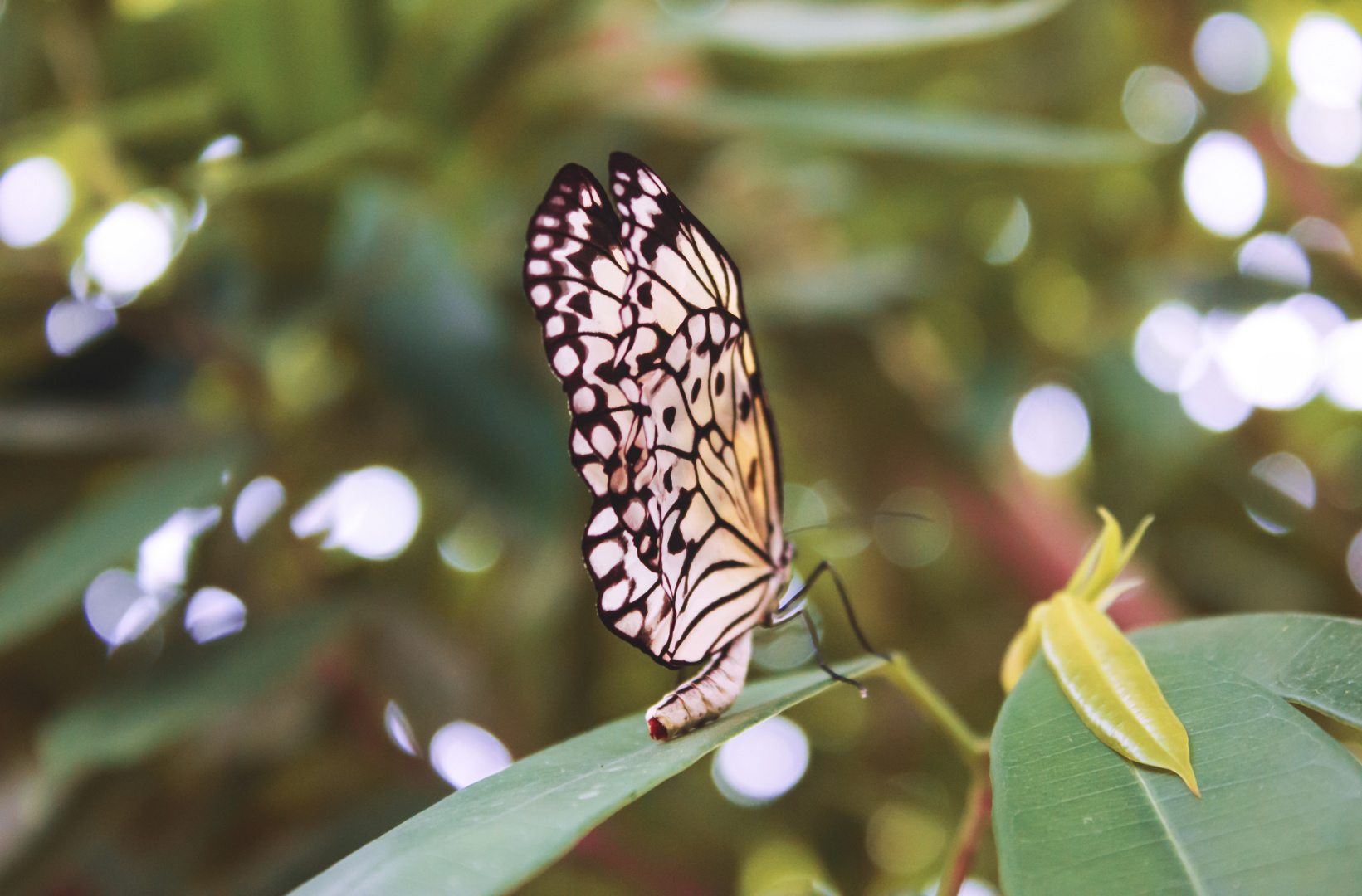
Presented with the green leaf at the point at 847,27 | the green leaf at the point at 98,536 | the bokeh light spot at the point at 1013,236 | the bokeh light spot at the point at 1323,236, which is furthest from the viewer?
the bokeh light spot at the point at 1013,236

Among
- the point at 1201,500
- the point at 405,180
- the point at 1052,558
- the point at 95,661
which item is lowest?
the point at 1201,500

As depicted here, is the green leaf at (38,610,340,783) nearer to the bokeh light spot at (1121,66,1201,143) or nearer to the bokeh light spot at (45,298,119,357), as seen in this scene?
the bokeh light spot at (45,298,119,357)

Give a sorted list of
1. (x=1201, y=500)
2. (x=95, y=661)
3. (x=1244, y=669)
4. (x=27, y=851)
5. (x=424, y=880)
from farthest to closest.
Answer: (x=1201, y=500) < (x=95, y=661) < (x=27, y=851) < (x=1244, y=669) < (x=424, y=880)

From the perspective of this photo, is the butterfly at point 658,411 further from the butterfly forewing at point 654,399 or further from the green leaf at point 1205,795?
the green leaf at point 1205,795

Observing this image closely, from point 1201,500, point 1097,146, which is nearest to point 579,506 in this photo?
point 1097,146

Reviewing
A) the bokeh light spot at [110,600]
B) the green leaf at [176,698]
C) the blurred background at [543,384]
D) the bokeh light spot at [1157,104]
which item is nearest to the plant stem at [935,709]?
the blurred background at [543,384]

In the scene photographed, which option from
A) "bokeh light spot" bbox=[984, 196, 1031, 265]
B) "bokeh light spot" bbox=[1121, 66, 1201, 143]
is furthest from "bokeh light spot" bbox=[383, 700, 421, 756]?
"bokeh light spot" bbox=[1121, 66, 1201, 143]

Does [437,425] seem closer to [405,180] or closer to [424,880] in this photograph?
[405,180]
